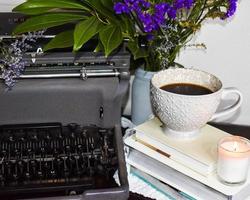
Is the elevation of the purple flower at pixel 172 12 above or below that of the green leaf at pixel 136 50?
above

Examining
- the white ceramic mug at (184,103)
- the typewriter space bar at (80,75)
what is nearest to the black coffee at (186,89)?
the white ceramic mug at (184,103)

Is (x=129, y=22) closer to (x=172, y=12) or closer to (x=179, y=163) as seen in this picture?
(x=172, y=12)

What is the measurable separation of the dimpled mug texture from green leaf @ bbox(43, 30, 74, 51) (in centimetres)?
19

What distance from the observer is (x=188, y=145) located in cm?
96

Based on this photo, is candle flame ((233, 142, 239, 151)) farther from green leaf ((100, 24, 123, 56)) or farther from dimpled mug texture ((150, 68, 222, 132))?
green leaf ((100, 24, 123, 56))

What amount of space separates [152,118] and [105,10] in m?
0.26

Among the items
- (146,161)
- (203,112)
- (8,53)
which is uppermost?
(8,53)

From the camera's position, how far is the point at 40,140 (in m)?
0.99

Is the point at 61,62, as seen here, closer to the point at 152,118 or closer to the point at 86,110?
the point at 86,110

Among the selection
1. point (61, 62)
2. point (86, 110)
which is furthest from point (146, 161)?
point (61, 62)

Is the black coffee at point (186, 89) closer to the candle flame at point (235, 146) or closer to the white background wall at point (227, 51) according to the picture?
the candle flame at point (235, 146)

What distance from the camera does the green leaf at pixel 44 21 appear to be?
97 centimetres

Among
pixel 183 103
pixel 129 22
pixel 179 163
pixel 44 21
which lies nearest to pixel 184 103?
pixel 183 103

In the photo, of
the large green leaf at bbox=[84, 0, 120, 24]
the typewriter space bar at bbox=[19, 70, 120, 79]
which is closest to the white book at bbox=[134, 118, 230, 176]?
the typewriter space bar at bbox=[19, 70, 120, 79]
